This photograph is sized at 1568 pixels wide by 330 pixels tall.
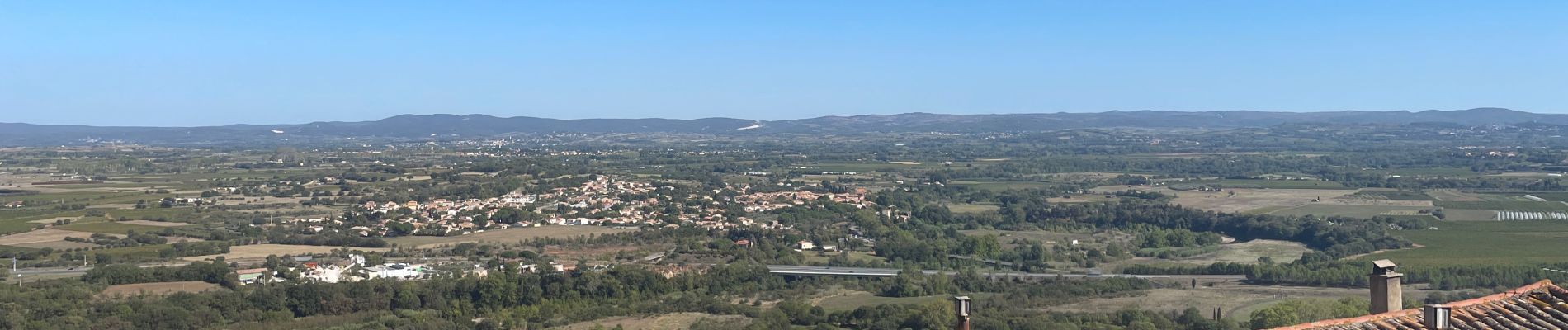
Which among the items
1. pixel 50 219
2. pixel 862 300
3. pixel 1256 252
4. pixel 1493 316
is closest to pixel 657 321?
pixel 862 300

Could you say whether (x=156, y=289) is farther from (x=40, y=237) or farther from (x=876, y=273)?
(x=876, y=273)

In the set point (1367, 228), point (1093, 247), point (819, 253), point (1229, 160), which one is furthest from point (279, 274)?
point (1229, 160)

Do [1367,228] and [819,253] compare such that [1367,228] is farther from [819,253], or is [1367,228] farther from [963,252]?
[819,253]

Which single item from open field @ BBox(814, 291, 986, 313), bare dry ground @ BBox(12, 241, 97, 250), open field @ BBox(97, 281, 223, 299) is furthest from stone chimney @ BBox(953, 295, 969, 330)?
bare dry ground @ BBox(12, 241, 97, 250)

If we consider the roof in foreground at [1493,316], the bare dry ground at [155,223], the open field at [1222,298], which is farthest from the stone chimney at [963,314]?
the bare dry ground at [155,223]

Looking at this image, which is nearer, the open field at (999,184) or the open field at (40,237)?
the open field at (40,237)

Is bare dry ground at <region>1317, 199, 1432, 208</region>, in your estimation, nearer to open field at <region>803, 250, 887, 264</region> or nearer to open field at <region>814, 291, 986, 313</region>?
open field at <region>803, 250, 887, 264</region>

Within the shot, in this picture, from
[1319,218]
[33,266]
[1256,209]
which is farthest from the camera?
[1256,209]

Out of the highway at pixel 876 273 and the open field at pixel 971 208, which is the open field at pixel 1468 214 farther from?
the highway at pixel 876 273
